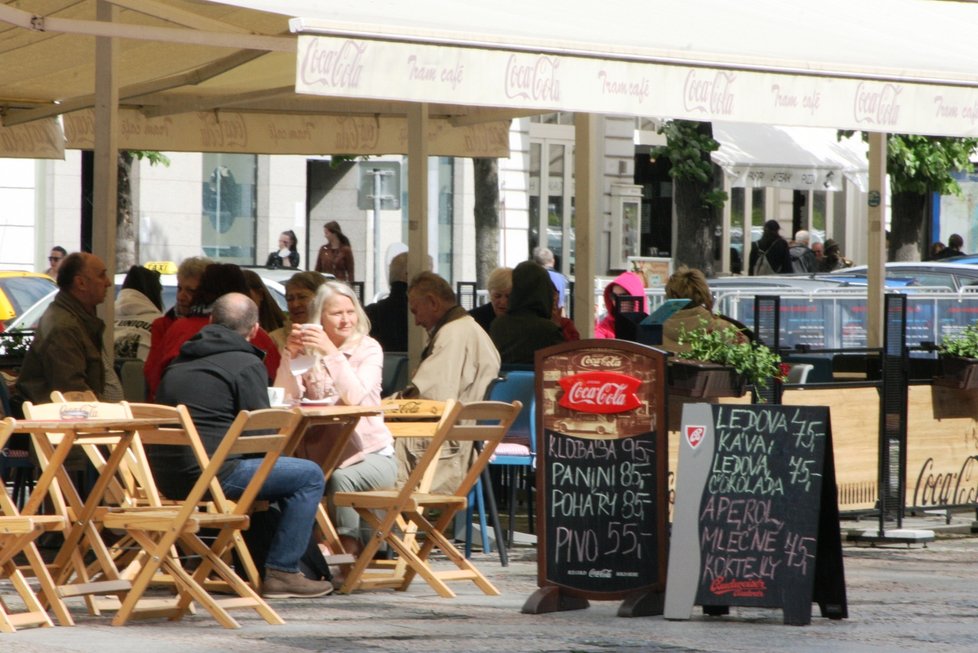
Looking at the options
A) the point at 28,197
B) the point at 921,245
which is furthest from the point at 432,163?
the point at 921,245

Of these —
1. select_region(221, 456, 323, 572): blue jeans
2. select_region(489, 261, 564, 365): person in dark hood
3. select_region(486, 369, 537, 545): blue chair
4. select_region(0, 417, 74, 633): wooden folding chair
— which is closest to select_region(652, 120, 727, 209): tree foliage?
select_region(489, 261, 564, 365): person in dark hood

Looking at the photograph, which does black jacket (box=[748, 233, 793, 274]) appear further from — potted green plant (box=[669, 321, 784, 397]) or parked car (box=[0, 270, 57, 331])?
potted green plant (box=[669, 321, 784, 397])

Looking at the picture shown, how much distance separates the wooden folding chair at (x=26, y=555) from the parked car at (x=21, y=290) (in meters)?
12.4

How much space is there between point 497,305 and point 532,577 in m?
3.97

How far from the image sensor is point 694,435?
24.6ft

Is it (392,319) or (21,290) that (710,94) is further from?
(21,290)

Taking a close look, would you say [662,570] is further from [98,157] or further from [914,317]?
[914,317]

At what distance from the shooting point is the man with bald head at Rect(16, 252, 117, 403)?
9.07 metres

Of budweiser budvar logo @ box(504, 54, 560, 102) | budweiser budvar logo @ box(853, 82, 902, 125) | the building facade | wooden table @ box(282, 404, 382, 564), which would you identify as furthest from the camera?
→ the building facade

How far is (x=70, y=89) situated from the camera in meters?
13.5

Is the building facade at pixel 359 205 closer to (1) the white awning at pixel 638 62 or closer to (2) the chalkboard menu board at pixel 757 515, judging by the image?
(1) the white awning at pixel 638 62

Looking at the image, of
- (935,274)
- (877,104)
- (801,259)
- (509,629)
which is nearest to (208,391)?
(509,629)

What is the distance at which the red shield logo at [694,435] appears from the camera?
24.6 ft

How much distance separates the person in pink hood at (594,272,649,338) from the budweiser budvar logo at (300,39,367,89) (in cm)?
654
